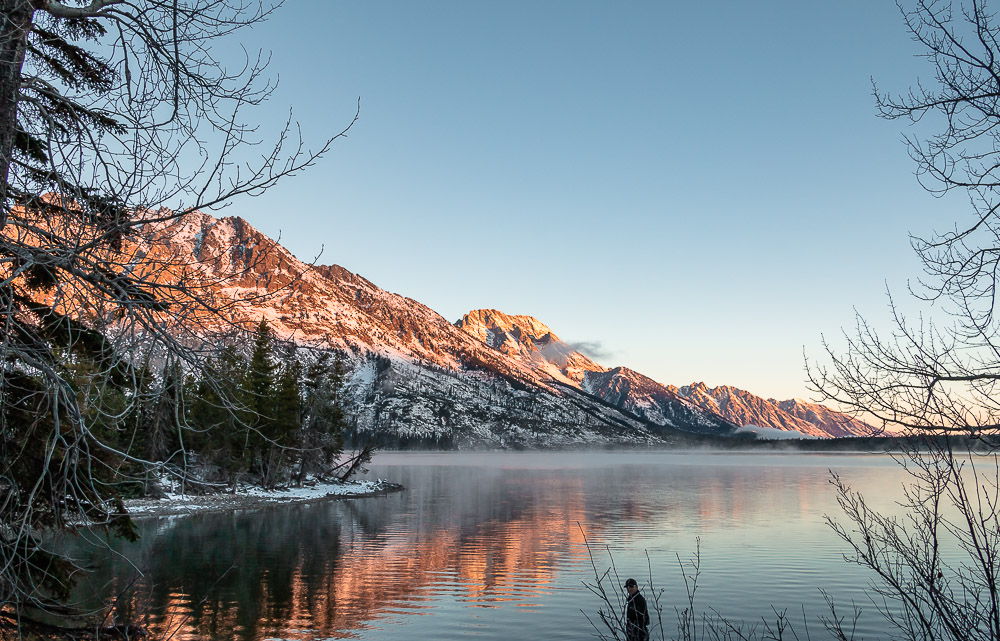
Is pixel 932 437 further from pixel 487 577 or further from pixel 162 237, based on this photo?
pixel 487 577

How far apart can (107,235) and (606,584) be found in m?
25.0

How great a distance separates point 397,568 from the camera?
108 ft

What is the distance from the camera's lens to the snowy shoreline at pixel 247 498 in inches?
1932

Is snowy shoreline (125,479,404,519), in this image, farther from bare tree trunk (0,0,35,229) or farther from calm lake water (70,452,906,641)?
bare tree trunk (0,0,35,229)

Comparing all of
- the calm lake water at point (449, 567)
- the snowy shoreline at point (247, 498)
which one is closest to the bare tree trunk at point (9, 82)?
the calm lake water at point (449, 567)

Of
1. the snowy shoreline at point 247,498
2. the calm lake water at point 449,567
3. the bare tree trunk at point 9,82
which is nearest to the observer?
the bare tree trunk at point 9,82

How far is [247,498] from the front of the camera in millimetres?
59906

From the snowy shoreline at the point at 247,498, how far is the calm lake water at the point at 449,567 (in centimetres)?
222

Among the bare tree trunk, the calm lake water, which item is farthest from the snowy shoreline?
the bare tree trunk

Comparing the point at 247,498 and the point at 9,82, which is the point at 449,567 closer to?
the point at 9,82

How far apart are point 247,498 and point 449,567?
1300 inches

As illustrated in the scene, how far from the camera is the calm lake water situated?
23.0 metres

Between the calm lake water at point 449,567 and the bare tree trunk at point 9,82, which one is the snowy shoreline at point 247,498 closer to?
the calm lake water at point 449,567

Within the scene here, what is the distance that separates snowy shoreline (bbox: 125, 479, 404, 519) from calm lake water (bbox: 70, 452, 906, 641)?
2.22 m
